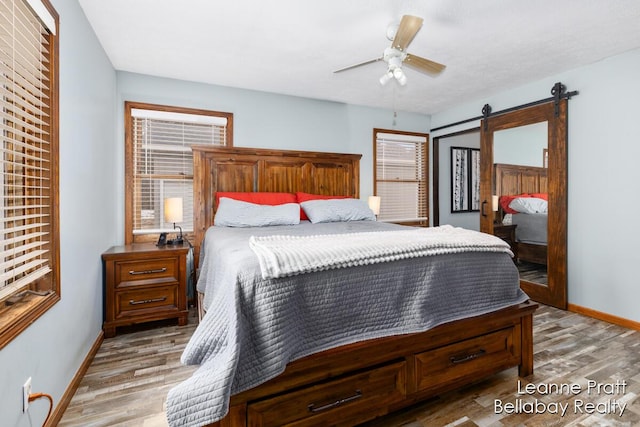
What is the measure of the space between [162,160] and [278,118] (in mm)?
1425

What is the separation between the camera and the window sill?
1127 millimetres

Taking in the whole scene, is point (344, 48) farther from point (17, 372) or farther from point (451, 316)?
point (17, 372)

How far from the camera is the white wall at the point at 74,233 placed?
1309 mm

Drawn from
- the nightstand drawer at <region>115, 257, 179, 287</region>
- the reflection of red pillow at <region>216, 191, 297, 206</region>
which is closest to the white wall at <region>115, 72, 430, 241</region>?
the reflection of red pillow at <region>216, 191, 297, 206</region>

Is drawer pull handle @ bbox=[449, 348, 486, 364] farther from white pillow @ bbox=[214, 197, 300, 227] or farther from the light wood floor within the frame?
white pillow @ bbox=[214, 197, 300, 227]

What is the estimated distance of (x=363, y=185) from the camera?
14.8ft

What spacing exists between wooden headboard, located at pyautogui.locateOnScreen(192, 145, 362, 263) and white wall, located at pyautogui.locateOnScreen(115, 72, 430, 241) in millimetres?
211

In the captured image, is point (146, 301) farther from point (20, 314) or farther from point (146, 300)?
point (20, 314)

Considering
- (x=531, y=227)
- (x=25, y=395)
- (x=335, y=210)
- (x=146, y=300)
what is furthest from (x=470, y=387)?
(x=146, y=300)

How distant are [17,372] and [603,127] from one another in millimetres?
4435

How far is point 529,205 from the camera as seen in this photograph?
11.9 ft

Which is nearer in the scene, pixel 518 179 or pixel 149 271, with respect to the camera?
pixel 149 271

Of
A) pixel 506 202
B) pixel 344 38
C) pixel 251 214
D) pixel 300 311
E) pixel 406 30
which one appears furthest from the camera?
pixel 506 202

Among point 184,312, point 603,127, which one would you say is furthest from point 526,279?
point 184,312
